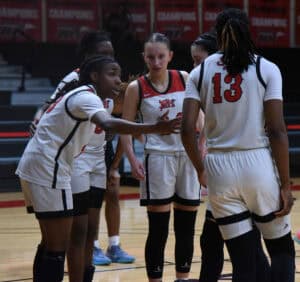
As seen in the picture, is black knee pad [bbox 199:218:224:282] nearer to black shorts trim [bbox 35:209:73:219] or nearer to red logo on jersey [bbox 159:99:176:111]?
black shorts trim [bbox 35:209:73:219]

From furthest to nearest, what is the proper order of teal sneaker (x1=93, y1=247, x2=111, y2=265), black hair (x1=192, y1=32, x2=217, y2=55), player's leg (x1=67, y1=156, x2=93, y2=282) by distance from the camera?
1. teal sneaker (x1=93, y1=247, x2=111, y2=265)
2. black hair (x1=192, y1=32, x2=217, y2=55)
3. player's leg (x1=67, y1=156, x2=93, y2=282)

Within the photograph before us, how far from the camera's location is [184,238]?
4965mm

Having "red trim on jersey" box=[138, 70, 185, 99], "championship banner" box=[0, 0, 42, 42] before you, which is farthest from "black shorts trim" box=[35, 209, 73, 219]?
"championship banner" box=[0, 0, 42, 42]

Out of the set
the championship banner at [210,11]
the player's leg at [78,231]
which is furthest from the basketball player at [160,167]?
the championship banner at [210,11]

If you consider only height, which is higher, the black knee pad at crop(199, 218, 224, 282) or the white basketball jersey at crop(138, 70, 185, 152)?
the white basketball jersey at crop(138, 70, 185, 152)

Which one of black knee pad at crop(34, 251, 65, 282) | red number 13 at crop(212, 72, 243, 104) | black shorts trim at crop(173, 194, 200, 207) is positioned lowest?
black knee pad at crop(34, 251, 65, 282)

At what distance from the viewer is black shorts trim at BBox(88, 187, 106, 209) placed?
4.86m

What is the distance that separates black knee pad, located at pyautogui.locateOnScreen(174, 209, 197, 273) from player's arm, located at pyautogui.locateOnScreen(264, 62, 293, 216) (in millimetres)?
1523

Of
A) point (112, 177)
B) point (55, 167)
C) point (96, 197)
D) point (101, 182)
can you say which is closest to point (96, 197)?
point (96, 197)

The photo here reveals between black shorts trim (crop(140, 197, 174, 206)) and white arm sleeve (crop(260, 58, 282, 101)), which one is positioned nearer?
white arm sleeve (crop(260, 58, 282, 101))

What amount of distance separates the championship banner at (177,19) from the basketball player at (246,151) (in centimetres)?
1112

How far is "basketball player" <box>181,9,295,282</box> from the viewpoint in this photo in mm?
3479

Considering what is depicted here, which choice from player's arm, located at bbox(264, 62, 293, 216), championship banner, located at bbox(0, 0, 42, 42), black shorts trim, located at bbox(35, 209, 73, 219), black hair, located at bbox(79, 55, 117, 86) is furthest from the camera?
championship banner, located at bbox(0, 0, 42, 42)

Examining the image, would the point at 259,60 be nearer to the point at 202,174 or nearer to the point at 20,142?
the point at 202,174
